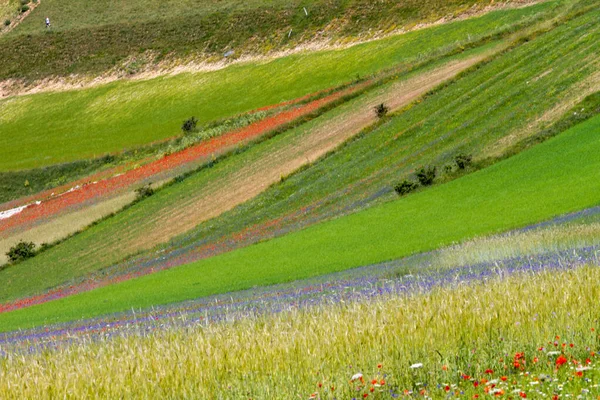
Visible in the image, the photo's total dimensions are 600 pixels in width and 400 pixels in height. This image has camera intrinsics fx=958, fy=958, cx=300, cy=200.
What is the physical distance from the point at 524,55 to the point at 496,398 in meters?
54.9

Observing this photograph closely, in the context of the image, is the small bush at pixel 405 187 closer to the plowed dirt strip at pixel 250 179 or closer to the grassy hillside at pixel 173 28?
the plowed dirt strip at pixel 250 179

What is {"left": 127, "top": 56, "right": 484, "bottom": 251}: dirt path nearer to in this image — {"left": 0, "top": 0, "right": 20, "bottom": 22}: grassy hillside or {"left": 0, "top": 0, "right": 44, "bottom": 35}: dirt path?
{"left": 0, "top": 0, "right": 44, "bottom": 35}: dirt path

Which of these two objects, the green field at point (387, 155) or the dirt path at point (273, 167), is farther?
the dirt path at point (273, 167)

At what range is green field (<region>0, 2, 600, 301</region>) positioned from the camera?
50.8 metres

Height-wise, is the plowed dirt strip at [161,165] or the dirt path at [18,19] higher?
the dirt path at [18,19]

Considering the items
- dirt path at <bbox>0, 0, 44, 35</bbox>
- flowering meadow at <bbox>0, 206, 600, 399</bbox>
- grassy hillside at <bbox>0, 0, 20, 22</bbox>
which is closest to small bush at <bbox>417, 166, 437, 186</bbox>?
flowering meadow at <bbox>0, 206, 600, 399</bbox>

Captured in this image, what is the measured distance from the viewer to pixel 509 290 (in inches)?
624

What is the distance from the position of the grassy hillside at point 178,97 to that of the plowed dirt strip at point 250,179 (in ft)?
37.8

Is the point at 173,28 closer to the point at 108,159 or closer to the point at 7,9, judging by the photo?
the point at 108,159

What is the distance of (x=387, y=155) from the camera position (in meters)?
55.8

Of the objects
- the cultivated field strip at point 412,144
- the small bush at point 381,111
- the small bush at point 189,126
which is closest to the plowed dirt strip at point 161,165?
the small bush at point 189,126

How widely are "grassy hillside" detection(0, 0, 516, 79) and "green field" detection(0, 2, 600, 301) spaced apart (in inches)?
1450

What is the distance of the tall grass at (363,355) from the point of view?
1303 centimetres

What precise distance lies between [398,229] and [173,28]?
93.2m
